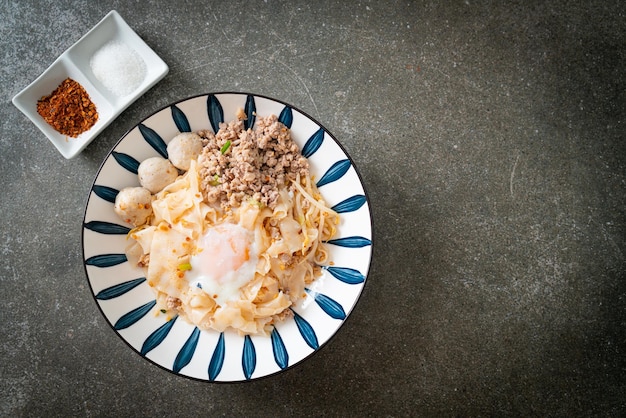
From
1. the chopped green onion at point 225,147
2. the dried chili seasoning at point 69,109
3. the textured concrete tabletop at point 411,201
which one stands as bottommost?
the textured concrete tabletop at point 411,201

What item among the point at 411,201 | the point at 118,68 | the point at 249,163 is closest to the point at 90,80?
the point at 118,68

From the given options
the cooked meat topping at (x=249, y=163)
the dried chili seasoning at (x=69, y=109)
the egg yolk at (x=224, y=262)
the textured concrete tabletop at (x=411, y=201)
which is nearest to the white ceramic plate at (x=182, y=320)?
the cooked meat topping at (x=249, y=163)

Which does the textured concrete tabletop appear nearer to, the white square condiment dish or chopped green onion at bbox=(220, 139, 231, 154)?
the white square condiment dish

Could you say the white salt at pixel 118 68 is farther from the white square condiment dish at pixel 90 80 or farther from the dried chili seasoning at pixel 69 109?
the dried chili seasoning at pixel 69 109

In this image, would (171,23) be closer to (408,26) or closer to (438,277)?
(408,26)

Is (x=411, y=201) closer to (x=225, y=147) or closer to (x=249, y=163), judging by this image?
(x=249, y=163)

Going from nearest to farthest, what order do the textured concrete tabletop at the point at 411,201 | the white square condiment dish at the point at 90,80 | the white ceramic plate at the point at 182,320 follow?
1. the white ceramic plate at the point at 182,320
2. the white square condiment dish at the point at 90,80
3. the textured concrete tabletop at the point at 411,201

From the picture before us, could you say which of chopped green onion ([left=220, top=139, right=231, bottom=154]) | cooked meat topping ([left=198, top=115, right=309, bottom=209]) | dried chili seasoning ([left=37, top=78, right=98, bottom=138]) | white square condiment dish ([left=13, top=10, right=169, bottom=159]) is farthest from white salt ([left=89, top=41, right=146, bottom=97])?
chopped green onion ([left=220, top=139, right=231, bottom=154])
